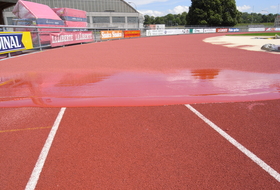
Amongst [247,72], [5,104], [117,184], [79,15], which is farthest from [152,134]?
[79,15]

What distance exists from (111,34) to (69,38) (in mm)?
9507

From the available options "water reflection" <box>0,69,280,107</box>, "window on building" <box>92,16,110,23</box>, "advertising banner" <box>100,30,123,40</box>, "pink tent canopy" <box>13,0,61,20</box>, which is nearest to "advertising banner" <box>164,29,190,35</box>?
"advertising banner" <box>100,30,123,40</box>

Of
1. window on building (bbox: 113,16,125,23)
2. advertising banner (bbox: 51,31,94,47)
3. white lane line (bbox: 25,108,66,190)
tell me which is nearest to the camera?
white lane line (bbox: 25,108,66,190)

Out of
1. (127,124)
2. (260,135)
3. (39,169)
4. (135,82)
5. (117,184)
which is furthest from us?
(135,82)

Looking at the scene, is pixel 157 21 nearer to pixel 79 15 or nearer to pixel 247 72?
pixel 79 15

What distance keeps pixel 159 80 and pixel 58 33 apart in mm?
14654

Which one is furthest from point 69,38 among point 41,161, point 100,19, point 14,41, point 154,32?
point 100,19

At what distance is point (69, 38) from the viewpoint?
65.6 feet

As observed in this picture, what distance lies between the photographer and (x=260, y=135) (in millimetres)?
3449

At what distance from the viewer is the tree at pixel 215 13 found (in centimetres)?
7038

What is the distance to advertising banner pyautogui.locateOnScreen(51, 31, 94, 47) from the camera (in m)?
17.5

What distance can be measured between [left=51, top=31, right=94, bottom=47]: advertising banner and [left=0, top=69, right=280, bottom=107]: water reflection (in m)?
10.6

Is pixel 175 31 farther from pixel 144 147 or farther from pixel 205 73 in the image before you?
pixel 144 147

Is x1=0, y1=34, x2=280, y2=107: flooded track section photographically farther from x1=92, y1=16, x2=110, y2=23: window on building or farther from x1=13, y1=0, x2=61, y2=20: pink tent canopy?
x1=92, y1=16, x2=110, y2=23: window on building
